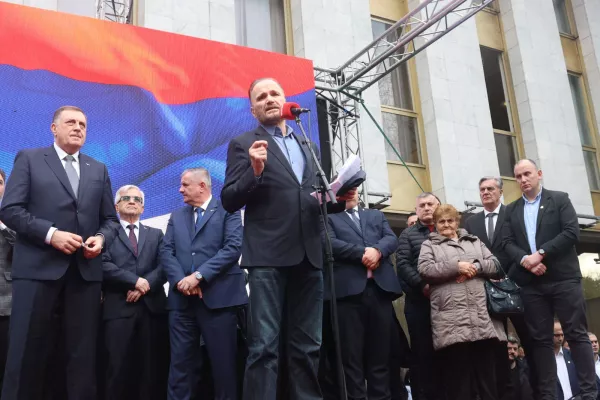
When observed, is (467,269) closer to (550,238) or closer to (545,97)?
(550,238)

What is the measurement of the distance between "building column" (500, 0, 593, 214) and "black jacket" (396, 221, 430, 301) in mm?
7226

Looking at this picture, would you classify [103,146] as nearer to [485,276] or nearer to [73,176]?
[73,176]

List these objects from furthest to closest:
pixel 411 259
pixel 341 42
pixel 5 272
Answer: pixel 341 42 → pixel 411 259 → pixel 5 272

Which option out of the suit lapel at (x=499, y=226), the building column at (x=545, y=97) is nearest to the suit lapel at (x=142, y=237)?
the suit lapel at (x=499, y=226)

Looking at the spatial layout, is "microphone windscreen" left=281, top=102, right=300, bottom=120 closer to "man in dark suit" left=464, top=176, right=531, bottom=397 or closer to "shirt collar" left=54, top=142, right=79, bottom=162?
"shirt collar" left=54, top=142, right=79, bottom=162

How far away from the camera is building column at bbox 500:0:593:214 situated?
38.2ft

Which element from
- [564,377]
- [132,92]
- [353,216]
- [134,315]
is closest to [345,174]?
[353,216]

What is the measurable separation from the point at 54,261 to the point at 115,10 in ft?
19.2

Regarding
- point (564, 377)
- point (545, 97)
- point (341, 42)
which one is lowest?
point (564, 377)

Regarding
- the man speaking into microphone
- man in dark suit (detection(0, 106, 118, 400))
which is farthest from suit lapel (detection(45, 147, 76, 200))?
the man speaking into microphone

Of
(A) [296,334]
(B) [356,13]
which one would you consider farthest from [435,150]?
(A) [296,334]

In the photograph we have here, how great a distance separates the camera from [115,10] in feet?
27.0

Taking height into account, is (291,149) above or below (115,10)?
below

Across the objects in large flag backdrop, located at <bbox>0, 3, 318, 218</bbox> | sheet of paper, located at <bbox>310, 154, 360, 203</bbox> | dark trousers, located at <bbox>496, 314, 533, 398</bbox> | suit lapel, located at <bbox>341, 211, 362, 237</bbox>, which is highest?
large flag backdrop, located at <bbox>0, 3, 318, 218</bbox>
